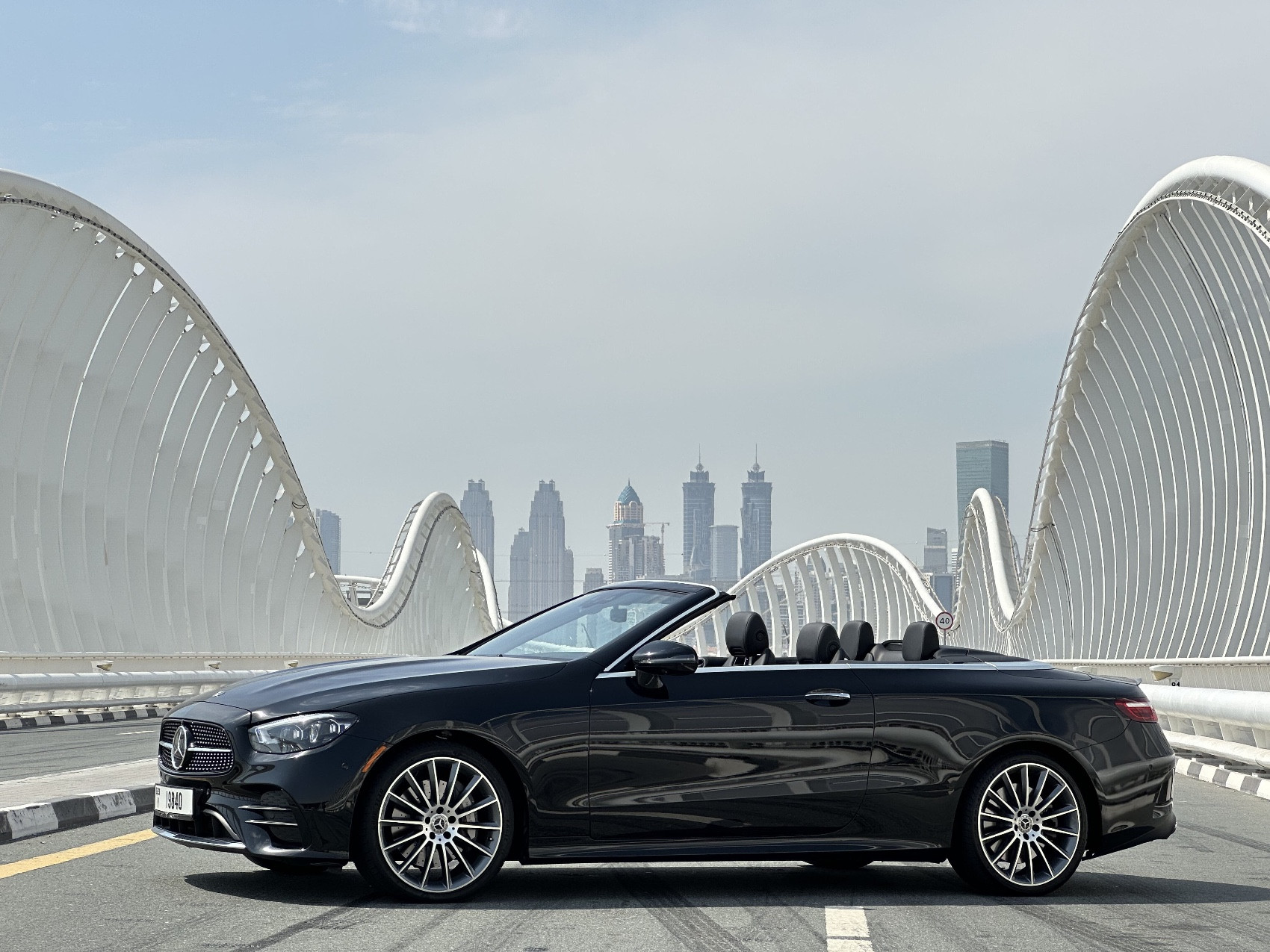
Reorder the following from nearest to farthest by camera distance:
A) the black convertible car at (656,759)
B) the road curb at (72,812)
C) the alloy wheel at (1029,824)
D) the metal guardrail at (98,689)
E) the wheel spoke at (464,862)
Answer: the black convertible car at (656,759)
the wheel spoke at (464,862)
the alloy wheel at (1029,824)
the road curb at (72,812)
the metal guardrail at (98,689)

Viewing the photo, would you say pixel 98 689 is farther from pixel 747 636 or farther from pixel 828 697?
pixel 828 697

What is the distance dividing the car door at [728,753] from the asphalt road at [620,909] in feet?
1.10

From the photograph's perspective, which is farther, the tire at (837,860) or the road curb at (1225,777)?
the road curb at (1225,777)

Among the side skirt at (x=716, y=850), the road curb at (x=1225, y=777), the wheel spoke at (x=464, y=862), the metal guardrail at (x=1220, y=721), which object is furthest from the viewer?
the metal guardrail at (x=1220, y=721)

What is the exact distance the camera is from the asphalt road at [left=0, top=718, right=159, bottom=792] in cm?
1252

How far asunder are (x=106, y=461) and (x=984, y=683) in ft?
86.0

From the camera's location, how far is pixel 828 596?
255 feet

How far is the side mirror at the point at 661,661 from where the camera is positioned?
648 centimetres

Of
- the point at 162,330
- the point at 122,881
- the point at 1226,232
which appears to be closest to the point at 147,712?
the point at 162,330

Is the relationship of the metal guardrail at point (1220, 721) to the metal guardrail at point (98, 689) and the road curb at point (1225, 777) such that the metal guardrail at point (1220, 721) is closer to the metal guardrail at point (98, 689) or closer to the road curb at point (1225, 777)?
the road curb at point (1225, 777)

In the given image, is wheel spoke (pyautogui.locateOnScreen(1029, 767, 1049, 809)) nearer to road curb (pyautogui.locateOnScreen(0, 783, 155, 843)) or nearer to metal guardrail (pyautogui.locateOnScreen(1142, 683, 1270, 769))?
road curb (pyautogui.locateOnScreen(0, 783, 155, 843))

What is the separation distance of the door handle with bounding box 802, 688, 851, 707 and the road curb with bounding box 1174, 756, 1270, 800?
5.99 m

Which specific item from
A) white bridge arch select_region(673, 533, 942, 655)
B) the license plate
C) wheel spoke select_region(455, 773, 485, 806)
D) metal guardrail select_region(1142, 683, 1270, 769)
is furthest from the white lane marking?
white bridge arch select_region(673, 533, 942, 655)

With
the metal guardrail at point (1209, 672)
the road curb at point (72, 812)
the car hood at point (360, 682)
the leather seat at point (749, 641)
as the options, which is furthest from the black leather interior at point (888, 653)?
the metal guardrail at point (1209, 672)
